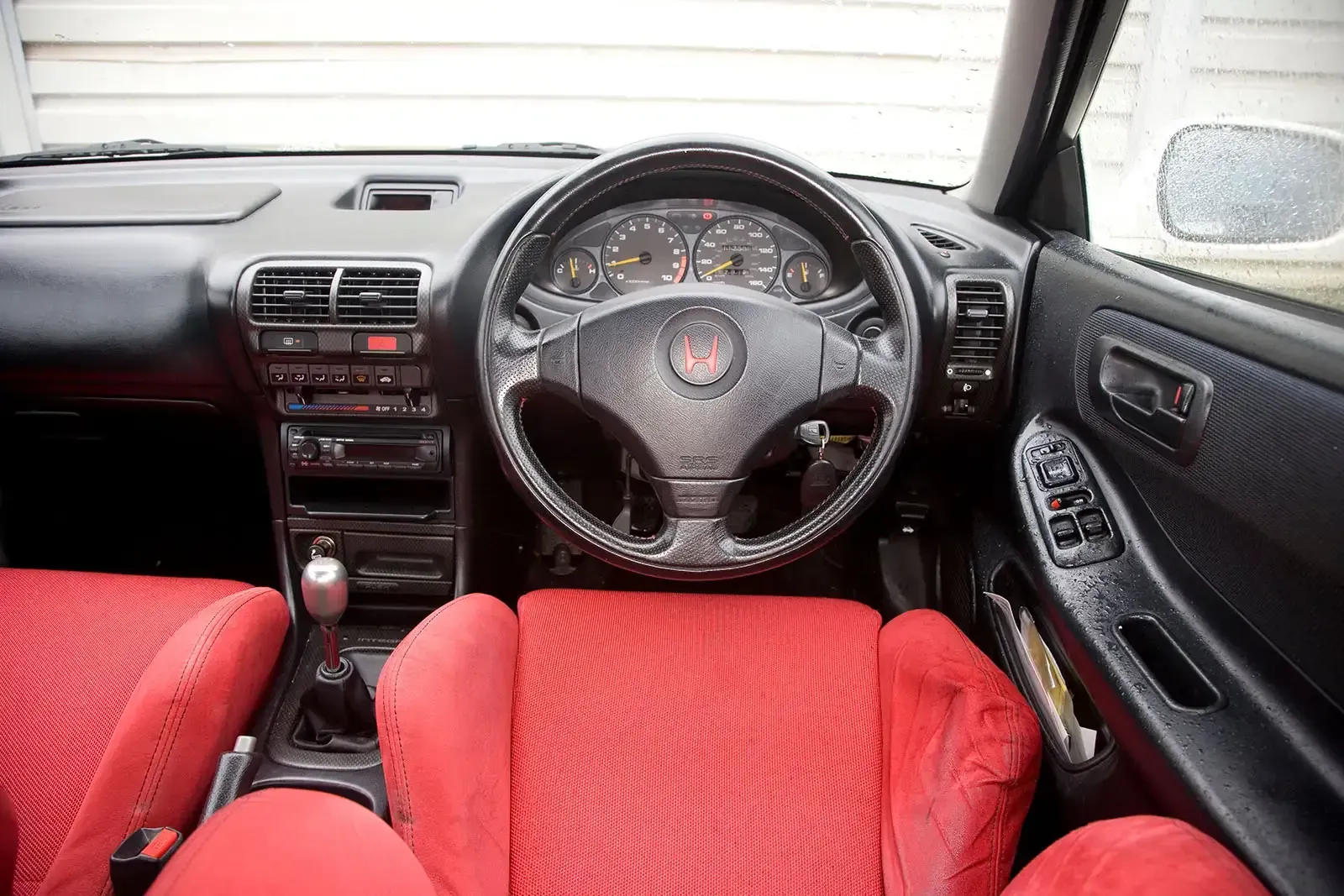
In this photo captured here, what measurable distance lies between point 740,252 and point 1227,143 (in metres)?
0.79

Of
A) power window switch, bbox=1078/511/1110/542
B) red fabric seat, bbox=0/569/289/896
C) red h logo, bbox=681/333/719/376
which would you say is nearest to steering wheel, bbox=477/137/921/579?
red h logo, bbox=681/333/719/376

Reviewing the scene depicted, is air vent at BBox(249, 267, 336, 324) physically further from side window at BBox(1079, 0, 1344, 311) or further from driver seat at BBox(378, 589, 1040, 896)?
side window at BBox(1079, 0, 1344, 311)

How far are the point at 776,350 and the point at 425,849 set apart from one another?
83 centimetres

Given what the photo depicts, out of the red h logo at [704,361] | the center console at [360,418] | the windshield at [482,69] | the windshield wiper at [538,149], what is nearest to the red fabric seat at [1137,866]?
the red h logo at [704,361]

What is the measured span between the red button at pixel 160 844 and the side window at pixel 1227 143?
1522 mm

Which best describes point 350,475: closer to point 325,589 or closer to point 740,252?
point 325,589

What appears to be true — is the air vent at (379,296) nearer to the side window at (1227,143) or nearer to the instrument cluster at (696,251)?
the instrument cluster at (696,251)

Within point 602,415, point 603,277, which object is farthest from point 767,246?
point 602,415

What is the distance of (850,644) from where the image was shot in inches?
57.7

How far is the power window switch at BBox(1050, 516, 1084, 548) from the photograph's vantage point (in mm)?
1367

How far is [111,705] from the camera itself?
4.15ft

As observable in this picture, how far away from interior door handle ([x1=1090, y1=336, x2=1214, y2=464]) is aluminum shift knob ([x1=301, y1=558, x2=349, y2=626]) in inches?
46.5

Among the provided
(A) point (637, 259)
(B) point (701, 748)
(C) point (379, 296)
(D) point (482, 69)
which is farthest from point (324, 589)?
(D) point (482, 69)

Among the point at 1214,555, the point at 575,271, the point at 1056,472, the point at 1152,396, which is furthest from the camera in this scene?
the point at 575,271
